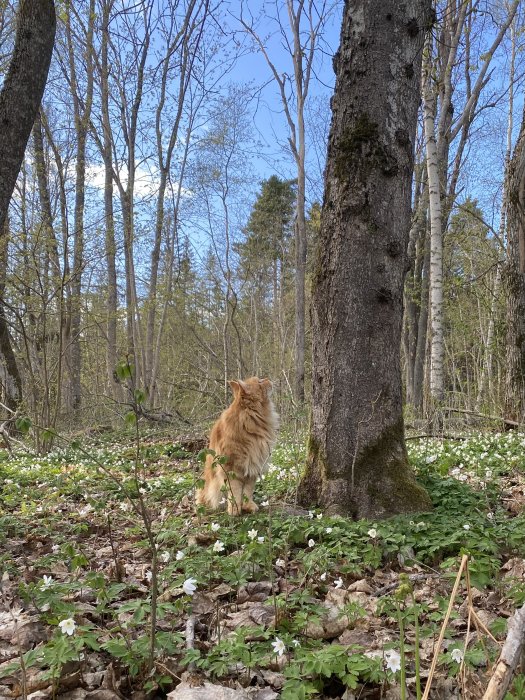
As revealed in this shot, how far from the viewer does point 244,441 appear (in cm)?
458

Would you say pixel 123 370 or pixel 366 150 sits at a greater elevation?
pixel 366 150

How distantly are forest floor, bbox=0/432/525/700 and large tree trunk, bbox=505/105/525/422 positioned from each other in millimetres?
3101

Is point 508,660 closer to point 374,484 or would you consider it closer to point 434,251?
point 374,484

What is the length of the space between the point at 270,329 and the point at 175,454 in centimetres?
1614

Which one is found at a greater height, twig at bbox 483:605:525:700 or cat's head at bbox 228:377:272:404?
cat's head at bbox 228:377:272:404

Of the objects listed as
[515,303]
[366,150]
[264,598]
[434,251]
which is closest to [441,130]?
[434,251]

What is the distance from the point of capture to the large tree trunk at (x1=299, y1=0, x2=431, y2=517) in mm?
3871

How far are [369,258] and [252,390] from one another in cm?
168

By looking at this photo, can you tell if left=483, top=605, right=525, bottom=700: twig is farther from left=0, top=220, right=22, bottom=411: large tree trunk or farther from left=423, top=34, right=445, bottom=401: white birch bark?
left=0, top=220, right=22, bottom=411: large tree trunk

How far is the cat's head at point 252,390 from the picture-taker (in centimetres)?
473

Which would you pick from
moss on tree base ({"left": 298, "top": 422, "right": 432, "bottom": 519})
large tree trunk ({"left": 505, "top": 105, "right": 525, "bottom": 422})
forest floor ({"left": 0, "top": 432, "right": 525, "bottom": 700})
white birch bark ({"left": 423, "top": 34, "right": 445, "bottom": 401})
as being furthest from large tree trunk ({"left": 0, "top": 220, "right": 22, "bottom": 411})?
large tree trunk ({"left": 505, "top": 105, "right": 525, "bottom": 422})

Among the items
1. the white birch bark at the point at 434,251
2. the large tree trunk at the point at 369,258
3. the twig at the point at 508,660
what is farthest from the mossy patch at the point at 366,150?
the white birch bark at the point at 434,251

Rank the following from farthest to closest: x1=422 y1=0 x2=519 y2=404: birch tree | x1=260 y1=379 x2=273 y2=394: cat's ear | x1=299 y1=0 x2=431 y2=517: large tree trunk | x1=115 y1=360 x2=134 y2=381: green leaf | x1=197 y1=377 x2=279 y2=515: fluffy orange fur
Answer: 1. x1=422 y1=0 x2=519 y2=404: birch tree
2. x1=260 y1=379 x2=273 y2=394: cat's ear
3. x1=197 y1=377 x2=279 y2=515: fluffy orange fur
4. x1=299 y1=0 x2=431 y2=517: large tree trunk
5. x1=115 y1=360 x2=134 y2=381: green leaf

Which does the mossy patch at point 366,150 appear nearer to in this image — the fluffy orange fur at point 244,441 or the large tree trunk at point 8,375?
the fluffy orange fur at point 244,441
